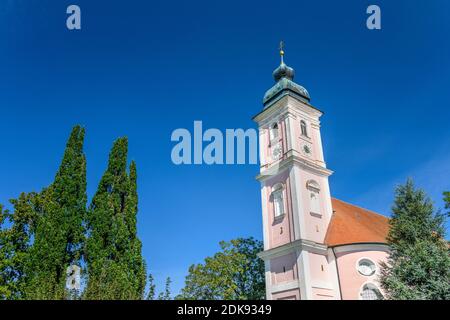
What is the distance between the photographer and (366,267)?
24.7 m

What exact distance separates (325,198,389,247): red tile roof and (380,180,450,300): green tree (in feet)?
24.2

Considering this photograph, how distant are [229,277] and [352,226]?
1321cm

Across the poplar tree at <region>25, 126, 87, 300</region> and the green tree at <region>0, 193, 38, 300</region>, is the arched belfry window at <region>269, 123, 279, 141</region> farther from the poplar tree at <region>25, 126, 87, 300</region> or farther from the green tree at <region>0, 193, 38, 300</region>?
the green tree at <region>0, 193, 38, 300</region>

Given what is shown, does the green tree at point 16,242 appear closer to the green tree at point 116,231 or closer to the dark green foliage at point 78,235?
the dark green foliage at point 78,235

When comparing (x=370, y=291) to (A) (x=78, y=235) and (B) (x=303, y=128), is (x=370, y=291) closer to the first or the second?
(B) (x=303, y=128)

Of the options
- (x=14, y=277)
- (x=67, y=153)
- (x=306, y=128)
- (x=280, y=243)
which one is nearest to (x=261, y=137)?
(x=306, y=128)

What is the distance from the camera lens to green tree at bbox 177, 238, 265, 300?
3403cm

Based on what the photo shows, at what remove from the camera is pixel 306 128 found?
103ft

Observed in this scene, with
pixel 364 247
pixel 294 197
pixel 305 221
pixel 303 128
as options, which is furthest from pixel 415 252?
pixel 303 128

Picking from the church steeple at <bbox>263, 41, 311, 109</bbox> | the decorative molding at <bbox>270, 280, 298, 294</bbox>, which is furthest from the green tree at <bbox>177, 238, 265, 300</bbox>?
the church steeple at <bbox>263, 41, 311, 109</bbox>

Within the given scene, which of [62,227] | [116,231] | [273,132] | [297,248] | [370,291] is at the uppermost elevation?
[273,132]
